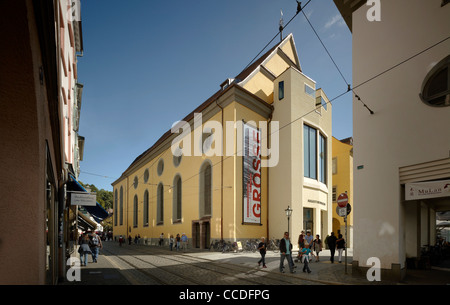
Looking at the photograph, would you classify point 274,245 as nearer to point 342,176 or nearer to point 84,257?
point 84,257

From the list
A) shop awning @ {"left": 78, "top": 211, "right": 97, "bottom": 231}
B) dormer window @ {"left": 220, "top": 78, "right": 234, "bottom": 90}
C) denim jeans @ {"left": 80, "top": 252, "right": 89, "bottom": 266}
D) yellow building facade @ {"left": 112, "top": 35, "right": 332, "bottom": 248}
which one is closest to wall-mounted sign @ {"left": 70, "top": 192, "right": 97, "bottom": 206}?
denim jeans @ {"left": 80, "top": 252, "right": 89, "bottom": 266}

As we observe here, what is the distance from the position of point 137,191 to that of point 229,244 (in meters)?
28.5

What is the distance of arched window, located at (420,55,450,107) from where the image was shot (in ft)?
30.1

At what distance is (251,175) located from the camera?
24.2m

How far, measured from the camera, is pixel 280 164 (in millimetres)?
24891

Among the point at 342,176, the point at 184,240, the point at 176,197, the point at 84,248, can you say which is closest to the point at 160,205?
the point at 176,197

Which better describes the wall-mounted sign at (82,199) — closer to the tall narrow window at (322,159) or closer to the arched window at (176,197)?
the tall narrow window at (322,159)

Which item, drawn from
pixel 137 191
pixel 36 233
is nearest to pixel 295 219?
pixel 36 233

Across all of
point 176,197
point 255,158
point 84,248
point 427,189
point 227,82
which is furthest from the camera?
point 176,197

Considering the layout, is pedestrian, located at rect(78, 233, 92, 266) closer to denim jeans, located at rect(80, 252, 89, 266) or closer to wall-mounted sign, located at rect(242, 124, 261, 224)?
denim jeans, located at rect(80, 252, 89, 266)

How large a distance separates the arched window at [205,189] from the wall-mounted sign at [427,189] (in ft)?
60.6

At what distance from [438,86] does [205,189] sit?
20.5 metres

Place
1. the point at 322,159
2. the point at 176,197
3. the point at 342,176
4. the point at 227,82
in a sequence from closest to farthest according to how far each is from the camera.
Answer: the point at 322,159, the point at 227,82, the point at 176,197, the point at 342,176
